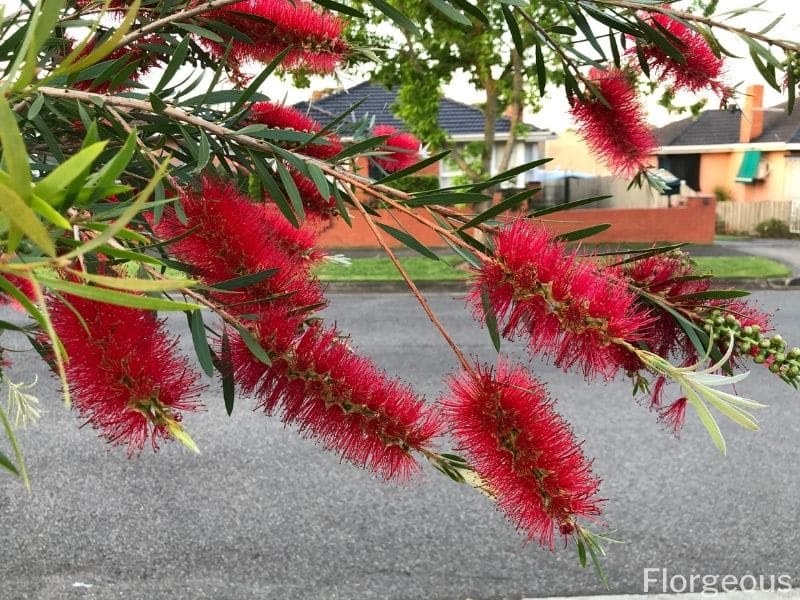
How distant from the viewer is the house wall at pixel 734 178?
18.5 meters

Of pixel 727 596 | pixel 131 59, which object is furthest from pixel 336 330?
pixel 727 596

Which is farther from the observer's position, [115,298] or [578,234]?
[578,234]

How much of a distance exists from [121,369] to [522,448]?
0.80ft

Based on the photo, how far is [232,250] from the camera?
553mm

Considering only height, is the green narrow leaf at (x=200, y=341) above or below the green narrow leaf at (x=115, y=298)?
below

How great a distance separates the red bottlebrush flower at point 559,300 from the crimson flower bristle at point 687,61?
1.11ft

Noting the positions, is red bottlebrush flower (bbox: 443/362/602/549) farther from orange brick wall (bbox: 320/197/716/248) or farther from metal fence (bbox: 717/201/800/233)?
metal fence (bbox: 717/201/800/233)

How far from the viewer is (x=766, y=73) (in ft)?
2.31

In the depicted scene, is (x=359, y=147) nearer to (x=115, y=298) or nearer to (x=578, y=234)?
(x=578, y=234)

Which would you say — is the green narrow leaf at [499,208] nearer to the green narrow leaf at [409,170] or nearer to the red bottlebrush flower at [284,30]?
the green narrow leaf at [409,170]

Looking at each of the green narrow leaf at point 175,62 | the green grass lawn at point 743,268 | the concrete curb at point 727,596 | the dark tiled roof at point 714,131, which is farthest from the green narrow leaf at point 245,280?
the dark tiled roof at point 714,131

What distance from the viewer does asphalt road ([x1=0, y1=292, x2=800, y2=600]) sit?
8.72 ft

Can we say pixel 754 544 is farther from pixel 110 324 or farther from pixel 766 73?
pixel 110 324

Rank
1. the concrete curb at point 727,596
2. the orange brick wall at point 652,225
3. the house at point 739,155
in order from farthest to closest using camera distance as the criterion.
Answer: the house at point 739,155 → the orange brick wall at point 652,225 → the concrete curb at point 727,596
